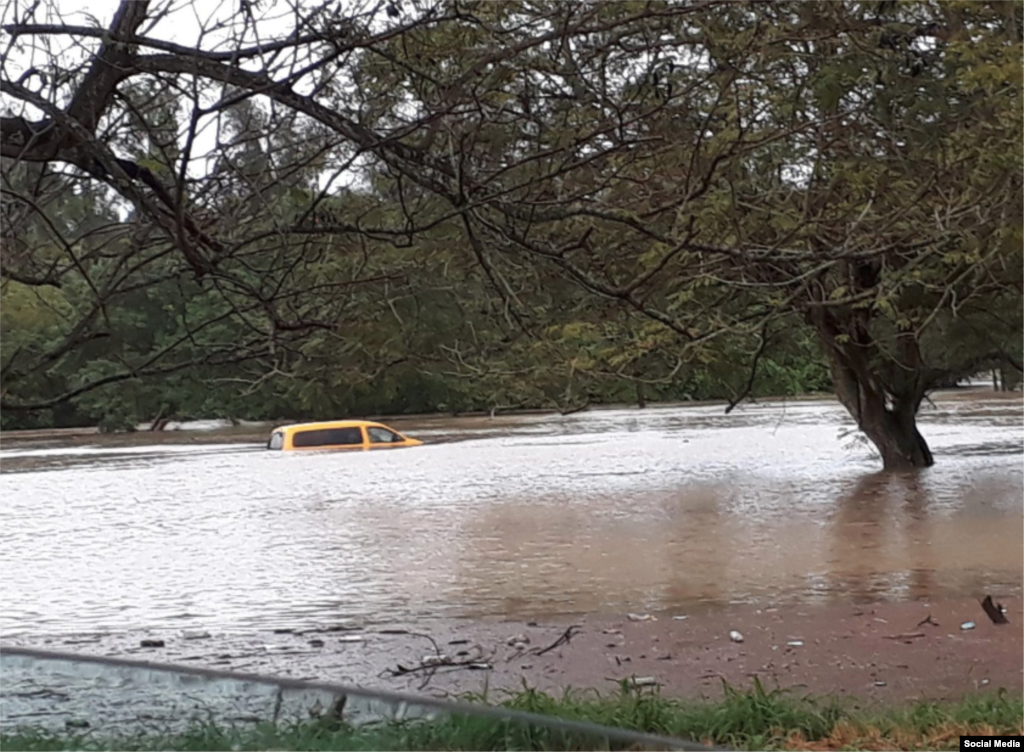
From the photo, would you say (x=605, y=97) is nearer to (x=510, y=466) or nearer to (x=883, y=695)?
(x=883, y=695)

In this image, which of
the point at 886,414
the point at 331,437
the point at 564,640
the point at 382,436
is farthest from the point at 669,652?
the point at 331,437

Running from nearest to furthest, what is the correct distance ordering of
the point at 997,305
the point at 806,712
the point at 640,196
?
the point at 806,712 → the point at 640,196 → the point at 997,305

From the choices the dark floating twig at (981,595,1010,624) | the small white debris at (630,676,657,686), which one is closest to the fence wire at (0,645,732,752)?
the small white debris at (630,676,657,686)

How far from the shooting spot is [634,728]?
563 cm

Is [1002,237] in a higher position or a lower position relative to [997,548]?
higher

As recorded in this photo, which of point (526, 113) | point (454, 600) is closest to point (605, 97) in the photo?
point (526, 113)

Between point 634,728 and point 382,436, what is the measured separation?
30009 mm

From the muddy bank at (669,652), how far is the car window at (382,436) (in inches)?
946

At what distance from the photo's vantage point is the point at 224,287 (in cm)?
671

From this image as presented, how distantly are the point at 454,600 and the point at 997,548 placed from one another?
5.86m

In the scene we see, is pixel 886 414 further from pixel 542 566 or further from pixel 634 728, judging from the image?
pixel 634 728

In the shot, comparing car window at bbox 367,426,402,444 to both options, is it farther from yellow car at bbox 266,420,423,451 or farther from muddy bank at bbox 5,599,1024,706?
muddy bank at bbox 5,599,1024,706

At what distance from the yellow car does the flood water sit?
140 centimetres

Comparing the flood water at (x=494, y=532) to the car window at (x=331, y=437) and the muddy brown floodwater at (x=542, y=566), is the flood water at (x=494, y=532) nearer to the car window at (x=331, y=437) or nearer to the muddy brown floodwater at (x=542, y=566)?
the muddy brown floodwater at (x=542, y=566)
